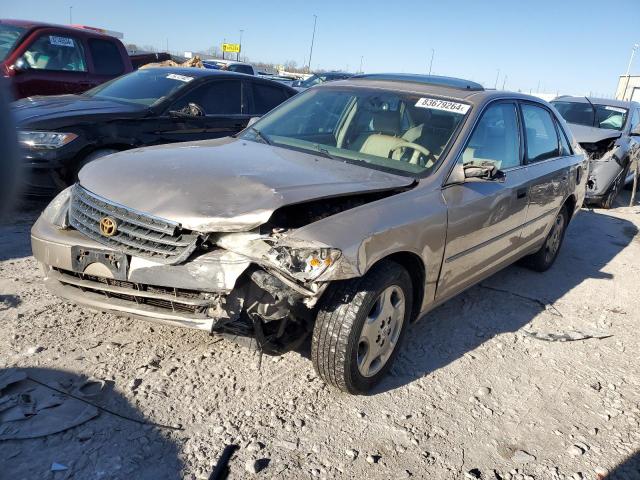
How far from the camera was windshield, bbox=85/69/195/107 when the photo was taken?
6.09m

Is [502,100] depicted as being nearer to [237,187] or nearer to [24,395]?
[237,187]

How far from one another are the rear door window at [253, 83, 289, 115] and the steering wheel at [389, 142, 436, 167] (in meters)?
3.78

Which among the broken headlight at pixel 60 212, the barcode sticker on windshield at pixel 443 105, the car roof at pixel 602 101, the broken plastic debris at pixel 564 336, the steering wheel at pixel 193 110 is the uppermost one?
the car roof at pixel 602 101

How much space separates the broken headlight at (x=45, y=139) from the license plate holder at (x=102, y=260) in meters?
2.77

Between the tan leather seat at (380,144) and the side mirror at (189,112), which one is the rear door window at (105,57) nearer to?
the side mirror at (189,112)

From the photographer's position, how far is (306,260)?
2520mm

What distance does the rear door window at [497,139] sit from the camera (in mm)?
3652

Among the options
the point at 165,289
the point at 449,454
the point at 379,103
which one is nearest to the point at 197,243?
the point at 165,289

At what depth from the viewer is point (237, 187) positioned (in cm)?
284

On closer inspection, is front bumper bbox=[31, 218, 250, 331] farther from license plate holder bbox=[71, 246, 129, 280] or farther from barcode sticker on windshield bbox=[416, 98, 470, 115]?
barcode sticker on windshield bbox=[416, 98, 470, 115]

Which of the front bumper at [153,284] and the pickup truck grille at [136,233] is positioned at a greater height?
the pickup truck grille at [136,233]

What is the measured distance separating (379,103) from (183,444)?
267 cm

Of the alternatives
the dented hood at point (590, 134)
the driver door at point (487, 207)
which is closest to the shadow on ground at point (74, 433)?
the driver door at point (487, 207)

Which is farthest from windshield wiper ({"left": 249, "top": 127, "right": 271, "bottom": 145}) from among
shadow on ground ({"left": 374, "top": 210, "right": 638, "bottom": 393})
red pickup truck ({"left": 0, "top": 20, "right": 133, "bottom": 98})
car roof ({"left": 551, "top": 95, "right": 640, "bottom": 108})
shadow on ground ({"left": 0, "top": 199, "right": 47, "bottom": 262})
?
car roof ({"left": 551, "top": 95, "right": 640, "bottom": 108})
